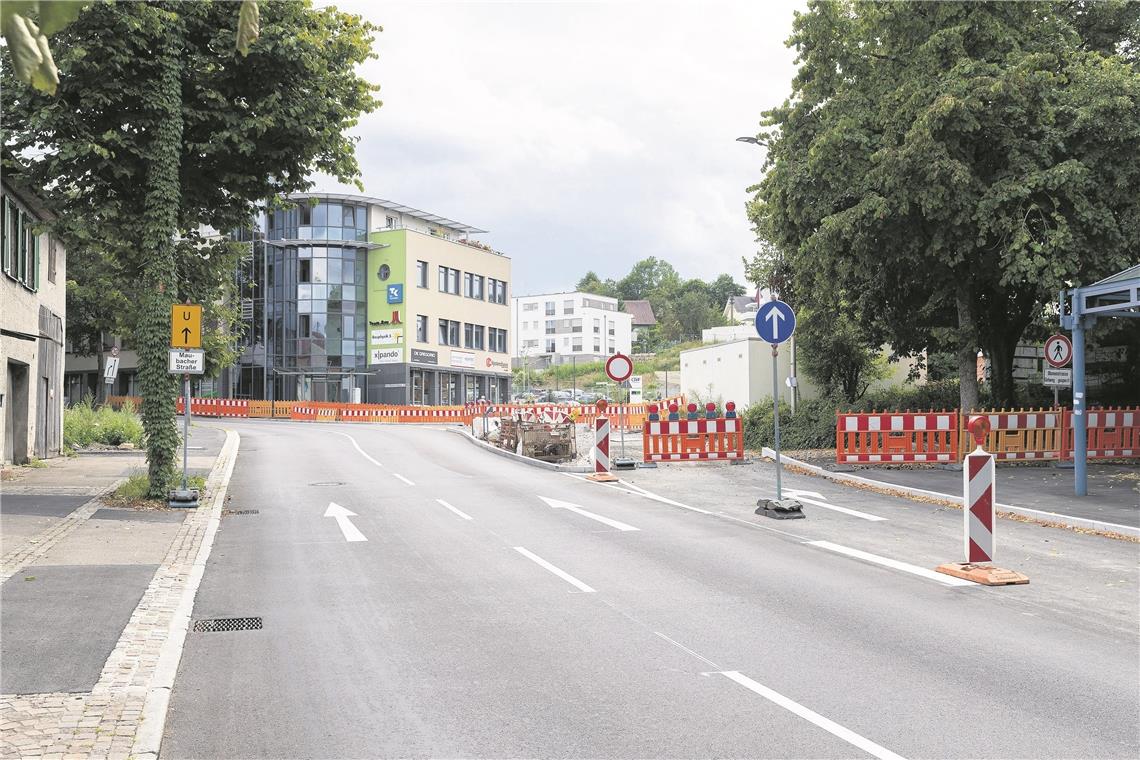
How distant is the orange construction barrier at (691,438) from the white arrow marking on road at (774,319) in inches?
354

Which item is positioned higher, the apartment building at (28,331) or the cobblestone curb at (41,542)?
the apartment building at (28,331)

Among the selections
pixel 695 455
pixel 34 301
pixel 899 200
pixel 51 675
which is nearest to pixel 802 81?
pixel 899 200

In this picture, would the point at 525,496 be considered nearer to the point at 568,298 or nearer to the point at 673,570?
the point at 673,570

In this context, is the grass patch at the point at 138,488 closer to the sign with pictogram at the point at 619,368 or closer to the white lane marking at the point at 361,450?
the white lane marking at the point at 361,450

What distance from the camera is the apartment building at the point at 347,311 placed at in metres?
63.1

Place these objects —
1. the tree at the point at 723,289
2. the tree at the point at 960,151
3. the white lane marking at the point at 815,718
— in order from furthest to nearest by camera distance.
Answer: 1. the tree at the point at 723,289
2. the tree at the point at 960,151
3. the white lane marking at the point at 815,718

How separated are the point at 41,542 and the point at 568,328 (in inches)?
4406

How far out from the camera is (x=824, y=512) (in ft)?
50.3

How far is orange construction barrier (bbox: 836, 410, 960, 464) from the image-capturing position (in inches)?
848

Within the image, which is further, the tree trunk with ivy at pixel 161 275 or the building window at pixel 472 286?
the building window at pixel 472 286

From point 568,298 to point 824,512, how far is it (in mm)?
108759

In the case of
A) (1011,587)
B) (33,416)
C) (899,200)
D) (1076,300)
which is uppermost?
(899,200)

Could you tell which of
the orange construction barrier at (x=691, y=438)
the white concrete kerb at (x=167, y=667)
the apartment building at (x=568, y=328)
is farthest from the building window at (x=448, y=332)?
the apartment building at (x=568, y=328)

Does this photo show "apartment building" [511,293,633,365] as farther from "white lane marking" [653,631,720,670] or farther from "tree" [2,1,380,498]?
"white lane marking" [653,631,720,670]
